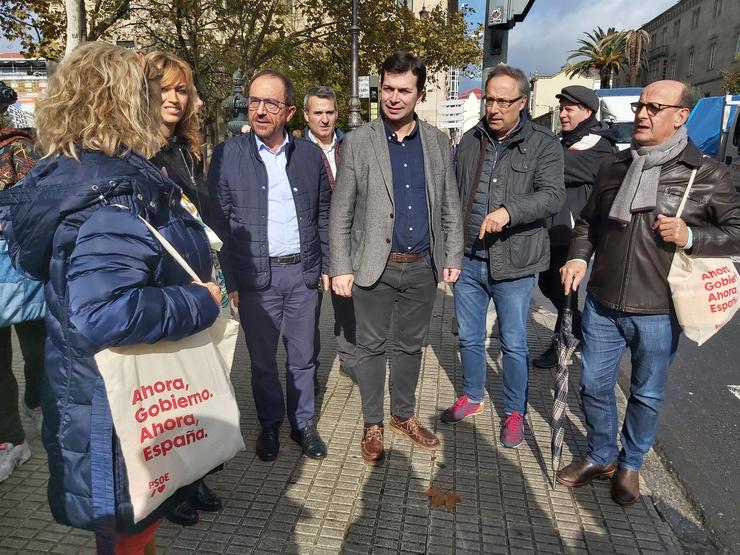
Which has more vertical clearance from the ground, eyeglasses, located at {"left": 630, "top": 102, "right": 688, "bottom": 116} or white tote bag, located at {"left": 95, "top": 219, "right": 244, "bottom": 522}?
eyeglasses, located at {"left": 630, "top": 102, "right": 688, "bottom": 116}

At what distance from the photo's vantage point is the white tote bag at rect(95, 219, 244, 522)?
63.2 inches

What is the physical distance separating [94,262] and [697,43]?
196ft

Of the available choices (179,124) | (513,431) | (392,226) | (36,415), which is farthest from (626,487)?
(36,415)

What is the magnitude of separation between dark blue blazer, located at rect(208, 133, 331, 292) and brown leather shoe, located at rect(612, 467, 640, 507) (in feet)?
6.62

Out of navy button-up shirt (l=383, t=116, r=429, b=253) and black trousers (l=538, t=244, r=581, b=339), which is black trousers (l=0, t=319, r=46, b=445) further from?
black trousers (l=538, t=244, r=581, b=339)

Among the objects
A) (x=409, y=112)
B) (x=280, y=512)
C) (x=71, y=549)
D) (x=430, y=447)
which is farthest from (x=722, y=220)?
(x=71, y=549)

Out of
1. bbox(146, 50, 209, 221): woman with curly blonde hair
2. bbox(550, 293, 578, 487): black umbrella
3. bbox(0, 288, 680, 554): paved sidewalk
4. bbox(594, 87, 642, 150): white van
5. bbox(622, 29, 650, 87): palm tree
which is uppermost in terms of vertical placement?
bbox(622, 29, 650, 87): palm tree

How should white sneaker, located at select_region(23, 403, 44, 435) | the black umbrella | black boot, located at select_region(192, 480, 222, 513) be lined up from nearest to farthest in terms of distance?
black boot, located at select_region(192, 480, 222, 513) → the black umbrella → white sneaker, located at select_region(23, 403, 44, 435)

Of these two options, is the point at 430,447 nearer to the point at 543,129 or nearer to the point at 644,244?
the point at 644,244

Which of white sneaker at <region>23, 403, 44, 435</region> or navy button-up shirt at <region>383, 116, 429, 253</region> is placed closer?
navy button-up shirt at <region>383, 116, 429, 253</region>

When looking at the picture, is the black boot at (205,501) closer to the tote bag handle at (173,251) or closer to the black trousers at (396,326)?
the black trousers at (396,326)

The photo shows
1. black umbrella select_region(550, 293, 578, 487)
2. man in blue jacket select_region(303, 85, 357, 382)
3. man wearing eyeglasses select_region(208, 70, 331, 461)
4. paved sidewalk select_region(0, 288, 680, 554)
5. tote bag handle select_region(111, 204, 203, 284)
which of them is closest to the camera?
tote bag handle select_region(111, 204, 203, 284)

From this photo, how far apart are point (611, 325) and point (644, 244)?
0.45 meters

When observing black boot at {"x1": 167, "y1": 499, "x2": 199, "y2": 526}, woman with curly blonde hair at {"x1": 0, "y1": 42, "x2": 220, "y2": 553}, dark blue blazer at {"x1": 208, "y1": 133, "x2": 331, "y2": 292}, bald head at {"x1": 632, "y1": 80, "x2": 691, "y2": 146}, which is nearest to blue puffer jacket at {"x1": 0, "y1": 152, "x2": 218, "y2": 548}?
woman with curly blonde hair at {"x1": 0, "y1": 42, "x2": 220, "y2": 553}
